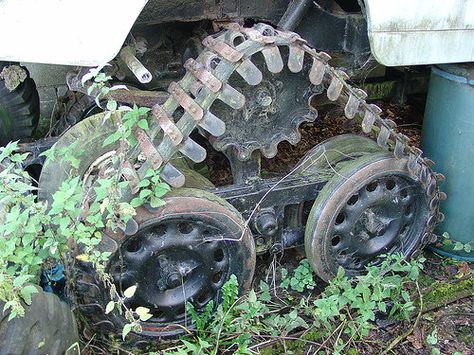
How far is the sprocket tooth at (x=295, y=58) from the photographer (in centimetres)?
292

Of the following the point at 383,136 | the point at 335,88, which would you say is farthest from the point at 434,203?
the point at 335,88

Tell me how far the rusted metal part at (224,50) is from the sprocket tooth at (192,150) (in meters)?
0.39

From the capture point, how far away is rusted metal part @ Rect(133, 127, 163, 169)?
2.77m

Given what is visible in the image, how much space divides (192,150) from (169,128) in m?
0.14

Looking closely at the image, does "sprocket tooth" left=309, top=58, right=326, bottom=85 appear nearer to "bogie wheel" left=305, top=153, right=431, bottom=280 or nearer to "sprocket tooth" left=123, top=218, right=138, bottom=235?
"bogie wheel" left=305, top=153, right=431, bottom=280

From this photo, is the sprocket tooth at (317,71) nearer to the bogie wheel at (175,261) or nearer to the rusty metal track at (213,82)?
the rusty metal track at (213,82)

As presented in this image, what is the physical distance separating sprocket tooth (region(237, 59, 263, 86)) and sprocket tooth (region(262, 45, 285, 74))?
0.21 ft

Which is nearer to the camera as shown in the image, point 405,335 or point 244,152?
point 244,152

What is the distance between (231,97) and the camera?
2.83 meters

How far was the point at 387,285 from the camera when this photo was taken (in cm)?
326

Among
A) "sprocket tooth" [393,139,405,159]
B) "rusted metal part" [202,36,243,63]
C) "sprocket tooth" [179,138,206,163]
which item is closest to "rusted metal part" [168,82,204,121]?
"sprocket tooth" [179,138,206,163]

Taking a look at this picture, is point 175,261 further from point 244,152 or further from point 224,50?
point 224,50

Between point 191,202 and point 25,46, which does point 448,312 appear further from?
point 25,46

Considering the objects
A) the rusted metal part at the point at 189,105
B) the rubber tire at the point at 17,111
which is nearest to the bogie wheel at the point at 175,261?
the rusted metal part at the point at 189,105
